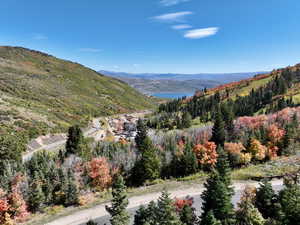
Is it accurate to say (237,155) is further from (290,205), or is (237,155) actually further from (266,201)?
(290,205)

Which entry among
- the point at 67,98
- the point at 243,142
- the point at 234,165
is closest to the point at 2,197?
the point at 234,165

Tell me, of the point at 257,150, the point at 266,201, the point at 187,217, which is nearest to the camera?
the point at 187,217

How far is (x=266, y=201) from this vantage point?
1257 inches

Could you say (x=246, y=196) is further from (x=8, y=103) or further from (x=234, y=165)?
(x=8, y=103)

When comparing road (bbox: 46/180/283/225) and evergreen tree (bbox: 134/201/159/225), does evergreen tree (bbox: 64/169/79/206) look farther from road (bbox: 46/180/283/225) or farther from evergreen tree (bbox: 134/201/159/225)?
evergreen tree (bbox: 134/201/159/225)

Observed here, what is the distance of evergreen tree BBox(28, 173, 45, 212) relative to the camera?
151ft

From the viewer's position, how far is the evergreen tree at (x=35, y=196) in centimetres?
4597

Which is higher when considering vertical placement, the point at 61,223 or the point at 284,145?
the point at 284,145

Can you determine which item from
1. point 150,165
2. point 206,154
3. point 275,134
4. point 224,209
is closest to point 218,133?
point 206,154

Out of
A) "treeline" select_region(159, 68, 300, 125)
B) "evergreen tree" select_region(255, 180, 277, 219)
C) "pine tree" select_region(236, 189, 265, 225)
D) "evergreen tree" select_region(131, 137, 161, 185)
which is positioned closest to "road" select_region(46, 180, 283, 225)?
"evergreen tree" select_region(131, 137, 161, 185)

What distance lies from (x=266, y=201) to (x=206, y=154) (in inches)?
1167

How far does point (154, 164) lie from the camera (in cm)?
5838

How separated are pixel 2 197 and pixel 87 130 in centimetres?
9326

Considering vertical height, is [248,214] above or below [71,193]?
above
